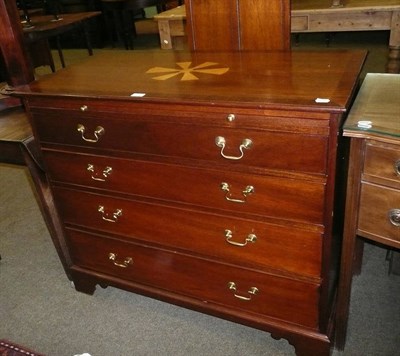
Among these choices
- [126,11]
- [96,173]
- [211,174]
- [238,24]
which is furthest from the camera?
[126,11]

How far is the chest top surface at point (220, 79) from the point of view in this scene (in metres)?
1.13

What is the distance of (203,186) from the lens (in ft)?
4.32

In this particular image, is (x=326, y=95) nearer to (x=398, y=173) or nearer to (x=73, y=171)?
(x=398, y=173)

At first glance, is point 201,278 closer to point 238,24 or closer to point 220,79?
point 220,79

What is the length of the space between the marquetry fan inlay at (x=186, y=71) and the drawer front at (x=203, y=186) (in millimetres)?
326

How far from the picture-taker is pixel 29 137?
165 centimetres

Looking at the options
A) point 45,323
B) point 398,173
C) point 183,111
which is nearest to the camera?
point 398,173

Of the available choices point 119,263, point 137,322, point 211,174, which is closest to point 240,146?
point 211,174

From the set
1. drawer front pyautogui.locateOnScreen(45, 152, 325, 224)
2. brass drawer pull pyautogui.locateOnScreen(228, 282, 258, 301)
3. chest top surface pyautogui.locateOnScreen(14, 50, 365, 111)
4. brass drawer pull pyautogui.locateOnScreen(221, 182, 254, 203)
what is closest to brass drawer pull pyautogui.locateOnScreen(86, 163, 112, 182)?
drawer front pyautogui.locateOnScreen(45, 152, 325, 224)

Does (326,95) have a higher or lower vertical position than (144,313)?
higher

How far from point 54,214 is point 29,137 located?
0.35 m

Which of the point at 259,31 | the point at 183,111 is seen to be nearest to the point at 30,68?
the point at 183,111

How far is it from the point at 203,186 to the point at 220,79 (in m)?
0.36

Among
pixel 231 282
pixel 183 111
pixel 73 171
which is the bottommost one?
pixel 231 282
